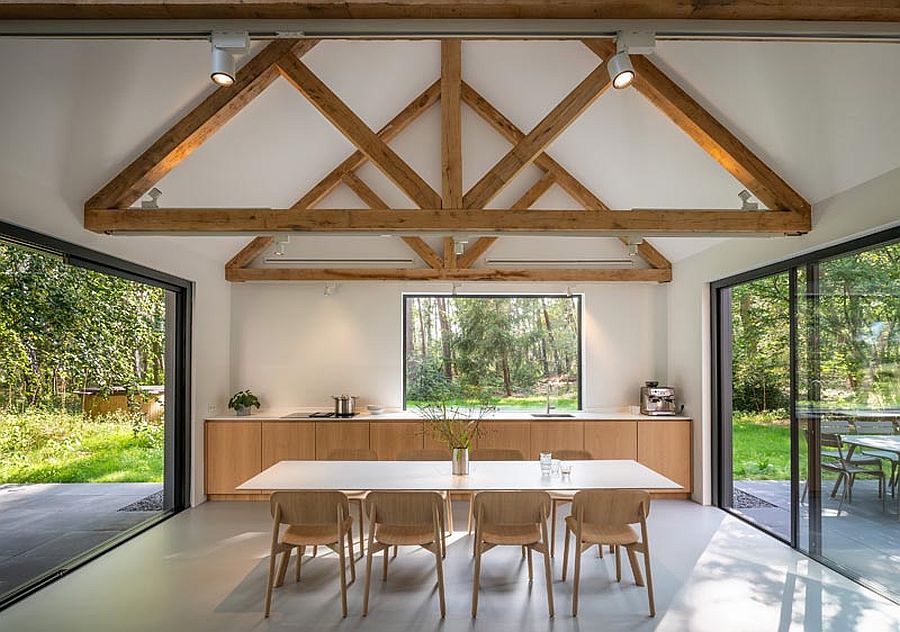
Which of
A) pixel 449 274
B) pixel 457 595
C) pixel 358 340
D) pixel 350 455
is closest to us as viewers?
pixel 457 595

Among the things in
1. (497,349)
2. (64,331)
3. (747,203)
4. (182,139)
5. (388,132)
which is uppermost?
(388,132)

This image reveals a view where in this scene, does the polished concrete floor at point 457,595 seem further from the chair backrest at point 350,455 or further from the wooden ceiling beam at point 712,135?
the wooden ceiling beam at point 712,135

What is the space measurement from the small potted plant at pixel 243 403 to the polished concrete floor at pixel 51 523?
59.4 inches

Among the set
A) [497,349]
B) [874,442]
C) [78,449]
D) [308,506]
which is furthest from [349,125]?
[874,442]

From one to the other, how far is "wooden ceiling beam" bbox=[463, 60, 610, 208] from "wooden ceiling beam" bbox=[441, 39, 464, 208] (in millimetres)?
123

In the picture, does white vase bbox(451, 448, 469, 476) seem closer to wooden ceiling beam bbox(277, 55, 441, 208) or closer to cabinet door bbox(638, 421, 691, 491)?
wooden ceiling beam bbox(277, 55, 441, 208)

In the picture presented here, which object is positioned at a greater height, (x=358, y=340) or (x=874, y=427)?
(x=358, y=340)

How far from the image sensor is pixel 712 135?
4477mm

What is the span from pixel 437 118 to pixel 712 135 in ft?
8.85

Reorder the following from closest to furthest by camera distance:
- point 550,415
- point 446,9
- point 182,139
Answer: point 446,9
point 182,139
point 550,415

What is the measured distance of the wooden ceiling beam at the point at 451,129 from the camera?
446 centimetres

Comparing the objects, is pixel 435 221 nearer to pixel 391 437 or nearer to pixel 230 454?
pixel 391 437

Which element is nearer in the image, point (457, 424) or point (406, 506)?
point (406, 506)

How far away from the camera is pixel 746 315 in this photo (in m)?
5.73
